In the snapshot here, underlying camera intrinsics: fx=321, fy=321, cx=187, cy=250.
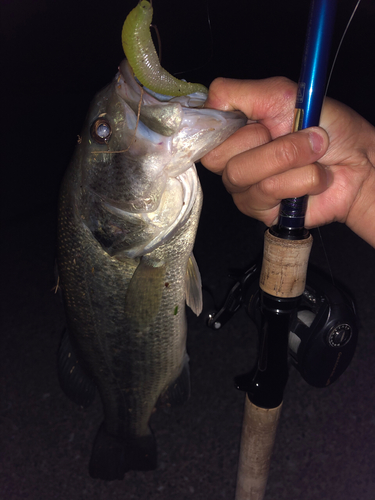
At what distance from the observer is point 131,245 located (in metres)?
0.83

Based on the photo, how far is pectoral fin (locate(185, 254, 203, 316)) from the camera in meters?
0.95

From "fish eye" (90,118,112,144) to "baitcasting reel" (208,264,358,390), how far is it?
0.57 m

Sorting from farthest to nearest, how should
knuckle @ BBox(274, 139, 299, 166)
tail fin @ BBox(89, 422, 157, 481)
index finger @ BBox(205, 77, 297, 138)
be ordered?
tail fin @ BBox(89, 422, 157, 481), index finger @ BBox(205, 77, 297, 138), knuckle @ BBox(274, 139, 299, 166)

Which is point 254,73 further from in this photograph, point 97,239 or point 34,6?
point 97,239

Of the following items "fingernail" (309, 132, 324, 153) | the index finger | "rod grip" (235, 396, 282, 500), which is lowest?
"rod grip" (235, 396, 282, 500)

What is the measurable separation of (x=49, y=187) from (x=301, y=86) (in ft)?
6.94

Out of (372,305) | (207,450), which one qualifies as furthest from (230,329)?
(372,305)

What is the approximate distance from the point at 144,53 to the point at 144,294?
A: 0.58m

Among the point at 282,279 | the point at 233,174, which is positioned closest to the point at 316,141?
the point at 233,174

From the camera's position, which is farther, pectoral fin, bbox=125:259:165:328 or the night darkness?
the night darkness

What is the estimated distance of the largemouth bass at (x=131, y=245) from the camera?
0.69 metres

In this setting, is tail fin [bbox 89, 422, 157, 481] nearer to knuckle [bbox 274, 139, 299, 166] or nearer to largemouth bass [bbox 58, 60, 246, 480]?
largemouth bass [bbox 58, 60, 246, 480]

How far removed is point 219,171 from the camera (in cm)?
89

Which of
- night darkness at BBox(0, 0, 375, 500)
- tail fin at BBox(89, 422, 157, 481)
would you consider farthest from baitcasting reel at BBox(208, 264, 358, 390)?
night darkness at BBox(0, 0, 375, 500)
